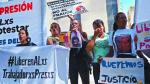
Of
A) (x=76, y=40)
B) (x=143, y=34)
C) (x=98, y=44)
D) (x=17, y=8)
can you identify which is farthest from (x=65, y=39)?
(x=143, y=34)

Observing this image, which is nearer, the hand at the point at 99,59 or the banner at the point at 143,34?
the banner at the point at 143,34

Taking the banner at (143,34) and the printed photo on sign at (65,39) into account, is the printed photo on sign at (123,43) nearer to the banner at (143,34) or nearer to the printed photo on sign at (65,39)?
the banner at (143,34)

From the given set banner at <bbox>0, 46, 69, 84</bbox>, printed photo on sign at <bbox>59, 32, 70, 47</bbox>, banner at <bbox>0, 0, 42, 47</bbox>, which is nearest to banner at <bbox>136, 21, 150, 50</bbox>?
banner at <bbox>0, 46, 69, 84</bbox>

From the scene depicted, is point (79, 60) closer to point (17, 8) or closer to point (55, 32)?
point (55, 32)

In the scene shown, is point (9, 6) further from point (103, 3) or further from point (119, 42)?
point (119, 42)

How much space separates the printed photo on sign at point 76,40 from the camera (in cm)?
839

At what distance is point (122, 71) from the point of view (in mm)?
7316

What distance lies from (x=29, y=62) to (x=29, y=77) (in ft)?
0.86

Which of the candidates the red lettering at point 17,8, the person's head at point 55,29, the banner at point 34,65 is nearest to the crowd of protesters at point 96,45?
the person's head at point 55,29

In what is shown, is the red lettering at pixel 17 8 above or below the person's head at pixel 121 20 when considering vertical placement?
above

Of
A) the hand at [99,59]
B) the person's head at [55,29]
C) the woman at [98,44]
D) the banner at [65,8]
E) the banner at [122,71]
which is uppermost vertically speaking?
the banner at [65,8]

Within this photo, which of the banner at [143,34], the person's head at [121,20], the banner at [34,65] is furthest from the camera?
the banner at [34,65]

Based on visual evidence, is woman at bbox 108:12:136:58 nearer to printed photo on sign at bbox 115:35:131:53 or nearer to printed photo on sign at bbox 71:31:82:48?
printed photo on sign at bbox 115:35:131:53

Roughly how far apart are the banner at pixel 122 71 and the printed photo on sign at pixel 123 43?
0.51 feet
